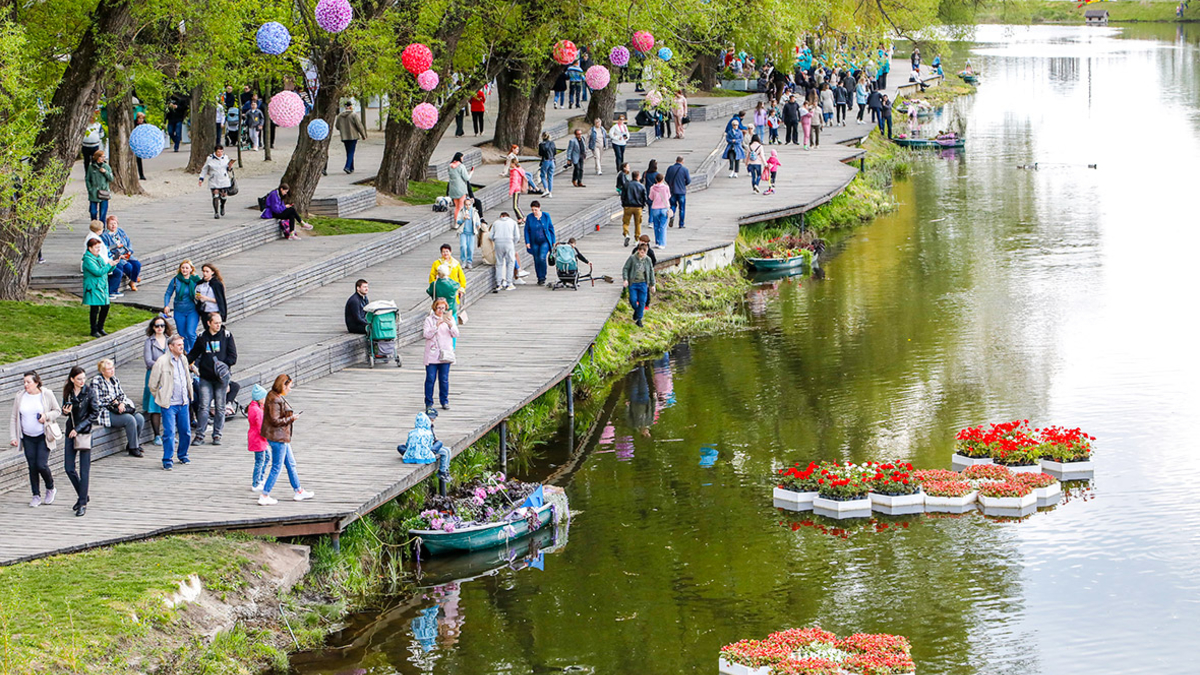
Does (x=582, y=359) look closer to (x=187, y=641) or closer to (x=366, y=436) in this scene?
(x=366, y=436)

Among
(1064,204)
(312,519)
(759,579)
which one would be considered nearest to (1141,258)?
(1064,204)

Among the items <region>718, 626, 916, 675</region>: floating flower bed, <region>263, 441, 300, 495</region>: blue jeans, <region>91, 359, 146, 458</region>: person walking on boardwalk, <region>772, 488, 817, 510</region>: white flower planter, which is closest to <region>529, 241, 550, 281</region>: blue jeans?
<region>772, 488, 817, 510</region>: white flower planter

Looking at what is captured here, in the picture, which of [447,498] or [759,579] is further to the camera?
[447,498]

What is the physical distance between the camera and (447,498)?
17.5m

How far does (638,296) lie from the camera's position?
2689cm

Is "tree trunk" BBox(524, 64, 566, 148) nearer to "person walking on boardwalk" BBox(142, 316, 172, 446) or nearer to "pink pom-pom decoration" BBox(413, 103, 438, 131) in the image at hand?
"pink pom-pom decoration" BBox(413, 103, 438, 131)

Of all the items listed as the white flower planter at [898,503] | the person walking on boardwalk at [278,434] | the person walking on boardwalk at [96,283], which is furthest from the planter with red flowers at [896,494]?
the person walking on boardwalk at [96,283]

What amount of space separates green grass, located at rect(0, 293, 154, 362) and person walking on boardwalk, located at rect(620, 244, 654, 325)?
324 inches

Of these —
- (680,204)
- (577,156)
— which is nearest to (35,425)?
(680,204)

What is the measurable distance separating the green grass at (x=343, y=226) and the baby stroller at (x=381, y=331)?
26.8 ft

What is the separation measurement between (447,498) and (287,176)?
47.6 ft

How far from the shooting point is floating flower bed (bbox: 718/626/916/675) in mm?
13609

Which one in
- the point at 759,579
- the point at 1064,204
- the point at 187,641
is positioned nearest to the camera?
the point at 187,641

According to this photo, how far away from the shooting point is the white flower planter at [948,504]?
60.1 ft
